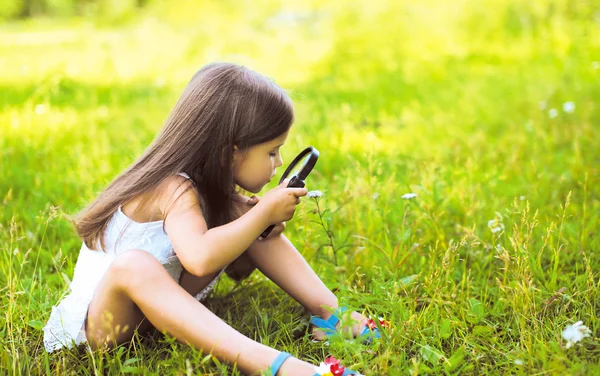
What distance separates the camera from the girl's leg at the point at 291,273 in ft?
6.44

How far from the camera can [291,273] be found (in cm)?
198

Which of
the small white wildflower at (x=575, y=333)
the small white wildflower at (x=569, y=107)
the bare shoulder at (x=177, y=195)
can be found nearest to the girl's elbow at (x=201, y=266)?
the bare shoulder at (x=177, y=195)

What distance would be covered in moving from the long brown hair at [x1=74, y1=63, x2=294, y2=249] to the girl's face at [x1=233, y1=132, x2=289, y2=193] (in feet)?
0.05

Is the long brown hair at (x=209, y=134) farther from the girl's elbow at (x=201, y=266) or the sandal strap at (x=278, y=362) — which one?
the sandal strap at (x=278, y=362)

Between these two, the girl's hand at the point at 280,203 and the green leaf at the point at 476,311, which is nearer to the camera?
the girl's hand at the point at 280,203

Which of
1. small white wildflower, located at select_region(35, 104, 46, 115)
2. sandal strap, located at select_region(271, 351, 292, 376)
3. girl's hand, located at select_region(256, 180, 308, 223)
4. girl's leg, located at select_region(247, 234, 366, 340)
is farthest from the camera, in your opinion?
small white wildflower, located at select_region(35, 104, 46, 115)

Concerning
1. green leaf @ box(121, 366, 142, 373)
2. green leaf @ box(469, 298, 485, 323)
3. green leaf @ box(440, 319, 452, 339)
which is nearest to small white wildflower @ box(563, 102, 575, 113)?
green leaf @ box(469, 298, 485, 323)

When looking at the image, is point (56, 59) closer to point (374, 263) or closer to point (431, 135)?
point (431, 135)

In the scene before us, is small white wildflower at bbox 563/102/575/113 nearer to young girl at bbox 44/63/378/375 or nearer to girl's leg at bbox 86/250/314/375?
young girl at bbox 44/63/378/375

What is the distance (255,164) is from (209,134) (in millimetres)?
161

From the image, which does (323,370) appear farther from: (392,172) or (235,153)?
(392,172)

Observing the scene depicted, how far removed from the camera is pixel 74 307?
1.81 metres

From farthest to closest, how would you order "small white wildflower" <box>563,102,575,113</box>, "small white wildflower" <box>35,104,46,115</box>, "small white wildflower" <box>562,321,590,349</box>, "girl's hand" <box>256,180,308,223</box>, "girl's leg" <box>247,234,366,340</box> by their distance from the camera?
"small white wildflower" <box>35,104,46,115</box>
"small white wildflower" <box>563,102,575,113</box>
"girl's leg" <box>247,234,366,340</box>
"girl's hand" <box>256,180,308,223</box>
"small white wildflower" <box>562,321,590,349</box>

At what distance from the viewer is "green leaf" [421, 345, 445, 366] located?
1662mm
